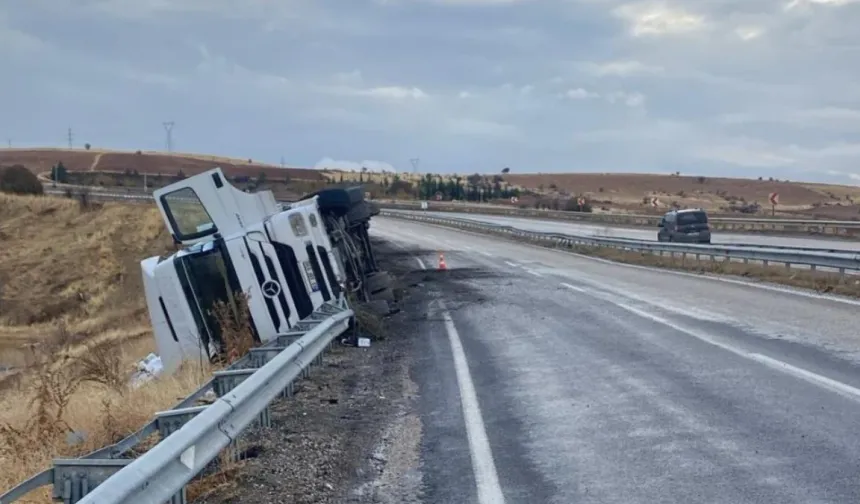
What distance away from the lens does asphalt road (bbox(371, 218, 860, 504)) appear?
668cm

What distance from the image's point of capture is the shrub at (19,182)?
197ft

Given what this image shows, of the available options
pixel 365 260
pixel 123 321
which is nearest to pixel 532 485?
pixel 365 260

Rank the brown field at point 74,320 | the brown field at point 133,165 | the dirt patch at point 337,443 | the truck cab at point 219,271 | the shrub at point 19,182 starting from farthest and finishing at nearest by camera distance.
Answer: the brown field at point 133,165, the shrub at point 19,182, the truck cab at point 219,271, the brown field at point 74,320, the dirt patch at point 337,443

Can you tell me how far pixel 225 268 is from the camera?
13688 millimetres

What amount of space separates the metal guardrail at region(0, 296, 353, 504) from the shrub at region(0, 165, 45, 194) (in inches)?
2182

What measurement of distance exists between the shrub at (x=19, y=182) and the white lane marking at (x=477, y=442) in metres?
53.2

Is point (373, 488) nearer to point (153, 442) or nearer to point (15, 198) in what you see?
point (153, 442)

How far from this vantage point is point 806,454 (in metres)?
7.12

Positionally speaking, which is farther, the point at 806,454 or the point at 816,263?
the point at 816,263

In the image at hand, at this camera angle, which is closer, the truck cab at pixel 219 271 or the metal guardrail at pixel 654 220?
the truck cab at pixel 219 271

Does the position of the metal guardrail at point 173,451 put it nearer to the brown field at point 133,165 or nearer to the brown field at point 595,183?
the brown field at point 595,183

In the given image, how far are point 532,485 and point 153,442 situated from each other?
3.02 meters

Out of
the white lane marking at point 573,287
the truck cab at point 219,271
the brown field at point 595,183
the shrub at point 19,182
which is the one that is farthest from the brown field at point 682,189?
the truck cab at point 219,271

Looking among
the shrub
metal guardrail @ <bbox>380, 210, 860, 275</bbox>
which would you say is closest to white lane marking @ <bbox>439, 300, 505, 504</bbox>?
metal guardrail @ <bbox>380, 210, 860, 275</bbox>
